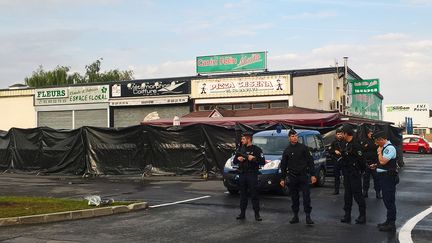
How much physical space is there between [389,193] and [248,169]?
2.60 meters

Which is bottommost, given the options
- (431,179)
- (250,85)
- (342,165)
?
(431,179)

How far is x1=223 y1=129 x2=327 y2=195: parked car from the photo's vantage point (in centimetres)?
1334

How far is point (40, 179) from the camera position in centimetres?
1958

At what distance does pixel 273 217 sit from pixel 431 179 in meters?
10.8

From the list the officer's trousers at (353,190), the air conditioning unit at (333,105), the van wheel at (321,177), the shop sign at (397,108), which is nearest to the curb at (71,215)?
the officer's trousers at (353,190)

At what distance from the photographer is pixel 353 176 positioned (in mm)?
9383

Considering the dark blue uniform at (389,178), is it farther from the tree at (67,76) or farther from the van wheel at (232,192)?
the tree at (67,76)

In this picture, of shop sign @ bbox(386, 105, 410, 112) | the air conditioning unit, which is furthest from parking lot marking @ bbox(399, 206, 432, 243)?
shop sign @ bbox(386, 105, 410, 112)

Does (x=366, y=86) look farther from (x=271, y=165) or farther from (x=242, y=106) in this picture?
(x=271, y=165)

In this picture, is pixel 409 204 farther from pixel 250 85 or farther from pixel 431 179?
pixel 250 85

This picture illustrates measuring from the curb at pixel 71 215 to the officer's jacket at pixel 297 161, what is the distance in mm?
3601

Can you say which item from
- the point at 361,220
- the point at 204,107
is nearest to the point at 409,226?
the point at 361,220

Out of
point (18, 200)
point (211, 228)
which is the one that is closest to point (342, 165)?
point (211, 228)

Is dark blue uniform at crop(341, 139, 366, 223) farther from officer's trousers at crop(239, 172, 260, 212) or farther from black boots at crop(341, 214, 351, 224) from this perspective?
officer's trousers at crop(239, 172, 260, 212)
